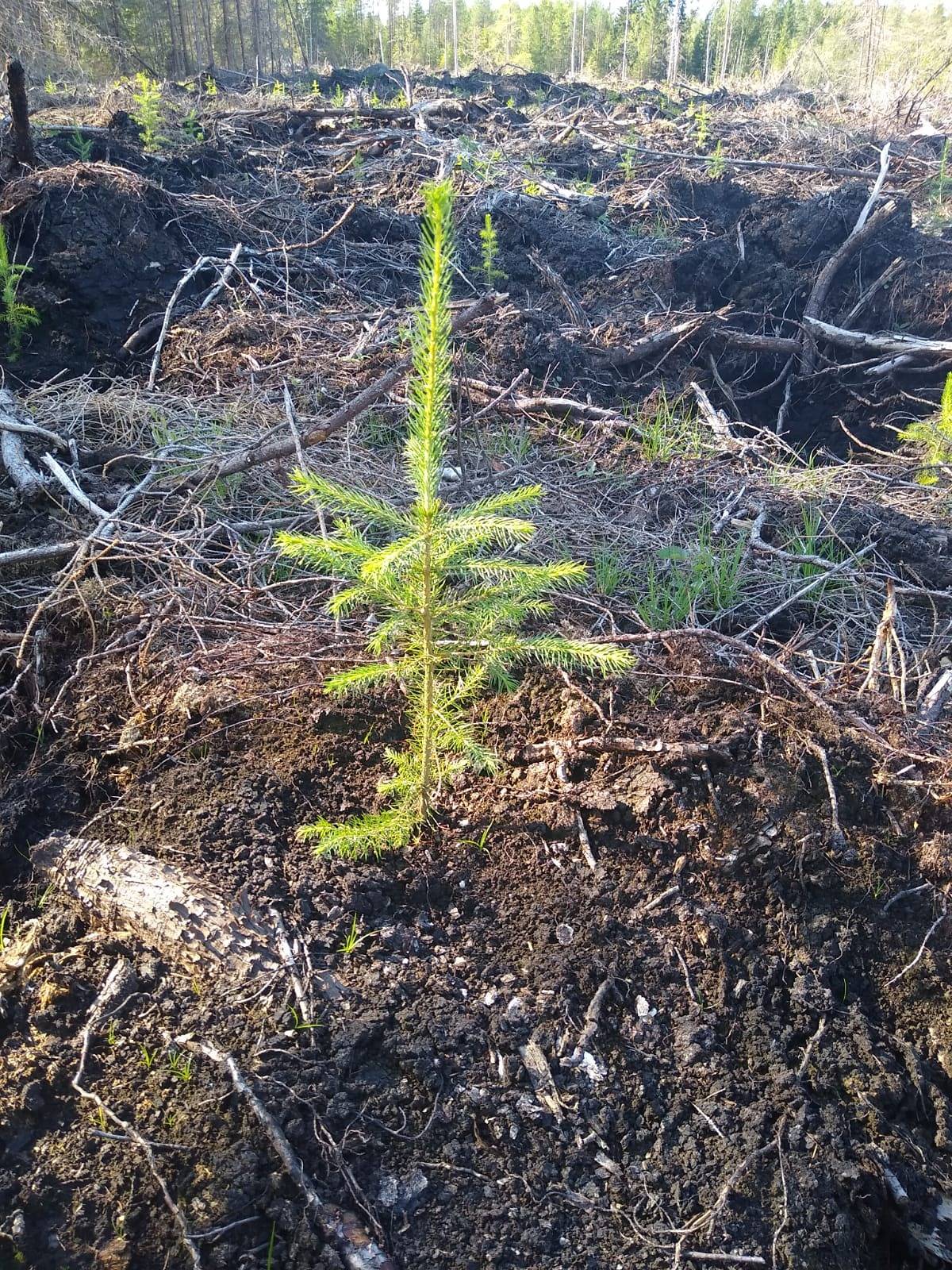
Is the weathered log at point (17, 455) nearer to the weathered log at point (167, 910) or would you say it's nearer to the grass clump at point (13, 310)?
the grass clump at point (13, 310)

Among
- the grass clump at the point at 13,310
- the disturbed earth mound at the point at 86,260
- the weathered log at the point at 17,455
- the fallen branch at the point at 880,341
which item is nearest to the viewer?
the weathered log at the point at 17,455

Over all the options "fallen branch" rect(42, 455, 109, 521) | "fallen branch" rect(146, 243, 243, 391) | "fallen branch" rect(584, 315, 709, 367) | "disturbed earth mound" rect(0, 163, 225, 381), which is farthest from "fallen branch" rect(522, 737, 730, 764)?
"disturbed earth mound" rect(0, 163, 225, 381)

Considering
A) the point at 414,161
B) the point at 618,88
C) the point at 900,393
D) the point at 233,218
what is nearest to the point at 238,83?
the point at 618,88

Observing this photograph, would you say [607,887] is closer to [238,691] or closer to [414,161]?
[238,691]

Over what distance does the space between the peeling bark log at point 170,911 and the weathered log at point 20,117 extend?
4929 millimetres

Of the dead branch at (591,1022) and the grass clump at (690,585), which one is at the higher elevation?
the grass clump at (690,585)

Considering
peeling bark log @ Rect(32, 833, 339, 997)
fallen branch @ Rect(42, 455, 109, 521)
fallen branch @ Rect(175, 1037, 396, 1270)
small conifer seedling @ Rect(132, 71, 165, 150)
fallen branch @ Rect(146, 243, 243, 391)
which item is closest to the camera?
fallen branch @ Rect(175, 1037, 396, 1270)

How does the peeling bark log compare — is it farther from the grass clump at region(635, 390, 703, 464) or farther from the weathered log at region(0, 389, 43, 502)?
→ the grass clump at region(635, 390, 703, 464)

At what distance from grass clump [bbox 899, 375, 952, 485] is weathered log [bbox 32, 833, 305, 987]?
12.5ft

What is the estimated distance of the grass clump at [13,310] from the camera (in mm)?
4441

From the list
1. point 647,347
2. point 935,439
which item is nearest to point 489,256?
point 647,347

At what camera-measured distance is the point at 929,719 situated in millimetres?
2537

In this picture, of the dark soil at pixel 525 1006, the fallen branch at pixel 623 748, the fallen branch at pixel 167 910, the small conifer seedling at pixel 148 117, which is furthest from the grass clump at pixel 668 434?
the small conifer seedling at pixel 148 117

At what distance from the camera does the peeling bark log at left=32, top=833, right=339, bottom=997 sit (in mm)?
1790
